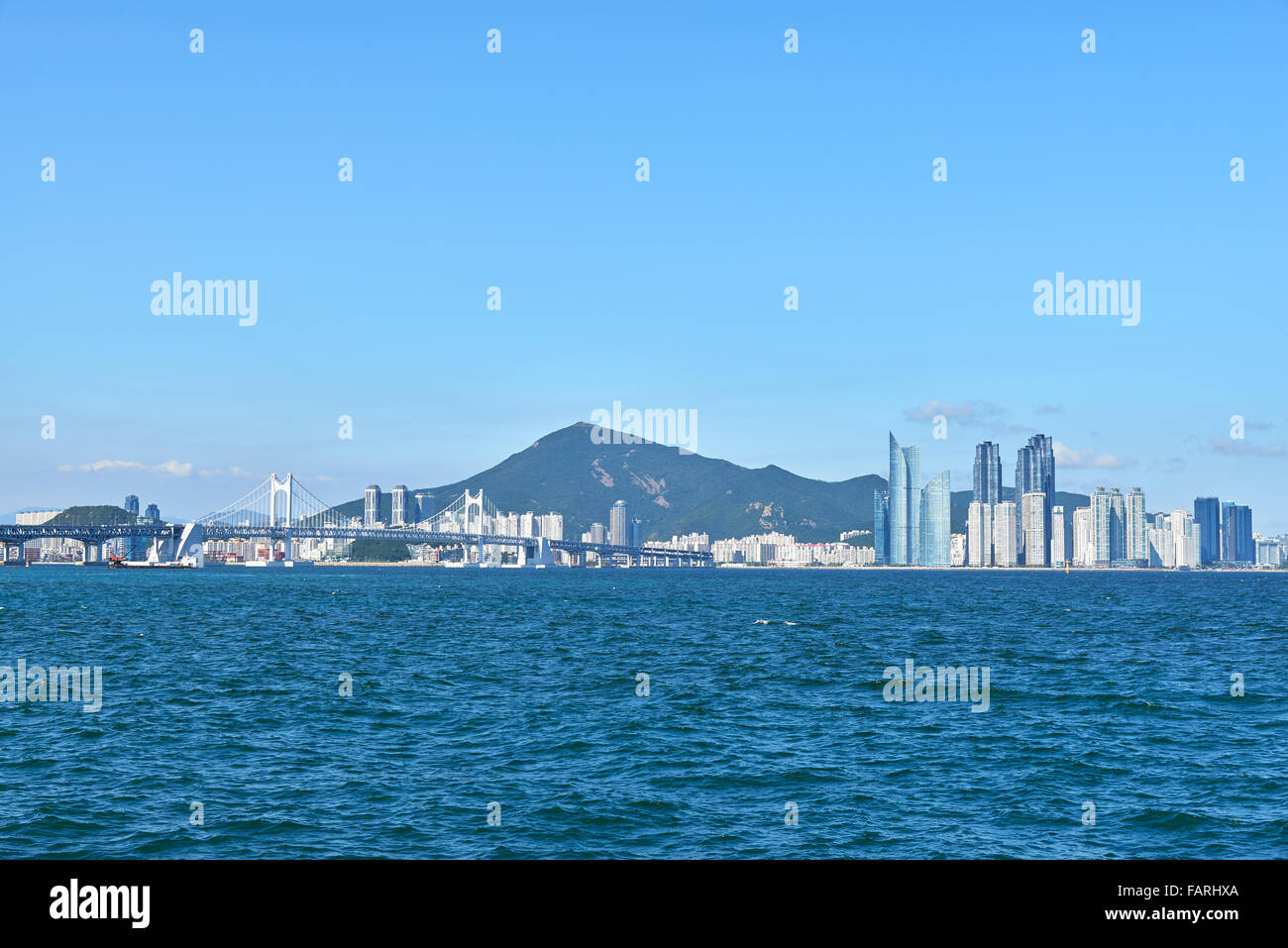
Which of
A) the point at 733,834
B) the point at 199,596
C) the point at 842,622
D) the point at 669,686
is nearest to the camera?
the point at 733,834

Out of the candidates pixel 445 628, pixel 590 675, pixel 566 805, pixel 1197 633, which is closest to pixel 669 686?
pixel 590 675

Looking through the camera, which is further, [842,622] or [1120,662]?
[842,622]
